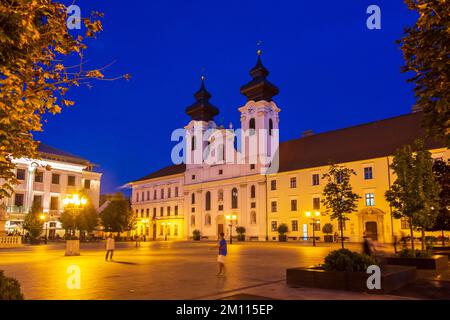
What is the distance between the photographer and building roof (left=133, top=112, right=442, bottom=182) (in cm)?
4628

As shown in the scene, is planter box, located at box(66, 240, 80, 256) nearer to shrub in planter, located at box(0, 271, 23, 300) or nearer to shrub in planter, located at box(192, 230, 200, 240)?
shrub in planter, located at box(0, 271, 23, 300)

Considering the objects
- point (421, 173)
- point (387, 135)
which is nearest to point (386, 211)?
point (387, 135)

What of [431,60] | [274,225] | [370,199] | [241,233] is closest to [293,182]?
[274,225]

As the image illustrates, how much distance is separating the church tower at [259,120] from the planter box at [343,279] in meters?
47.9

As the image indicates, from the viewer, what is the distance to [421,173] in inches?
753

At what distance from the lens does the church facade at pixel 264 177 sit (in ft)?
152

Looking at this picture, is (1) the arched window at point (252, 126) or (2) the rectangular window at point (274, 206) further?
(1) the arched window at point (252, 126)

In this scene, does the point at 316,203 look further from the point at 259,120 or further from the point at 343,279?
the point at 343,279

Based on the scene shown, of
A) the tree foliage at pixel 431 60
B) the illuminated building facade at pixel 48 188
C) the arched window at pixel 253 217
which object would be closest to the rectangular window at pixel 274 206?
the arched window at pixel 253 217

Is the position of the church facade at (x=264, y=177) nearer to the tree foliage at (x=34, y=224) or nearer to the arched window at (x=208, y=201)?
the arched window at (x=208, y=201)

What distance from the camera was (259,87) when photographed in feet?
204

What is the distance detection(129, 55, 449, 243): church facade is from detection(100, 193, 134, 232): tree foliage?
28.6 ft

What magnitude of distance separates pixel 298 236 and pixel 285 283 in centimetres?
4157

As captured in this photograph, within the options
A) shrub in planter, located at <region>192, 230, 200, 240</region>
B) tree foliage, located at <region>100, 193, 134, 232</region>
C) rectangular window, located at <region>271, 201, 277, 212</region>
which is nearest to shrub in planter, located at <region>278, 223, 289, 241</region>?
rectangular window, located at <region>271, 201, 277, 212</region>
